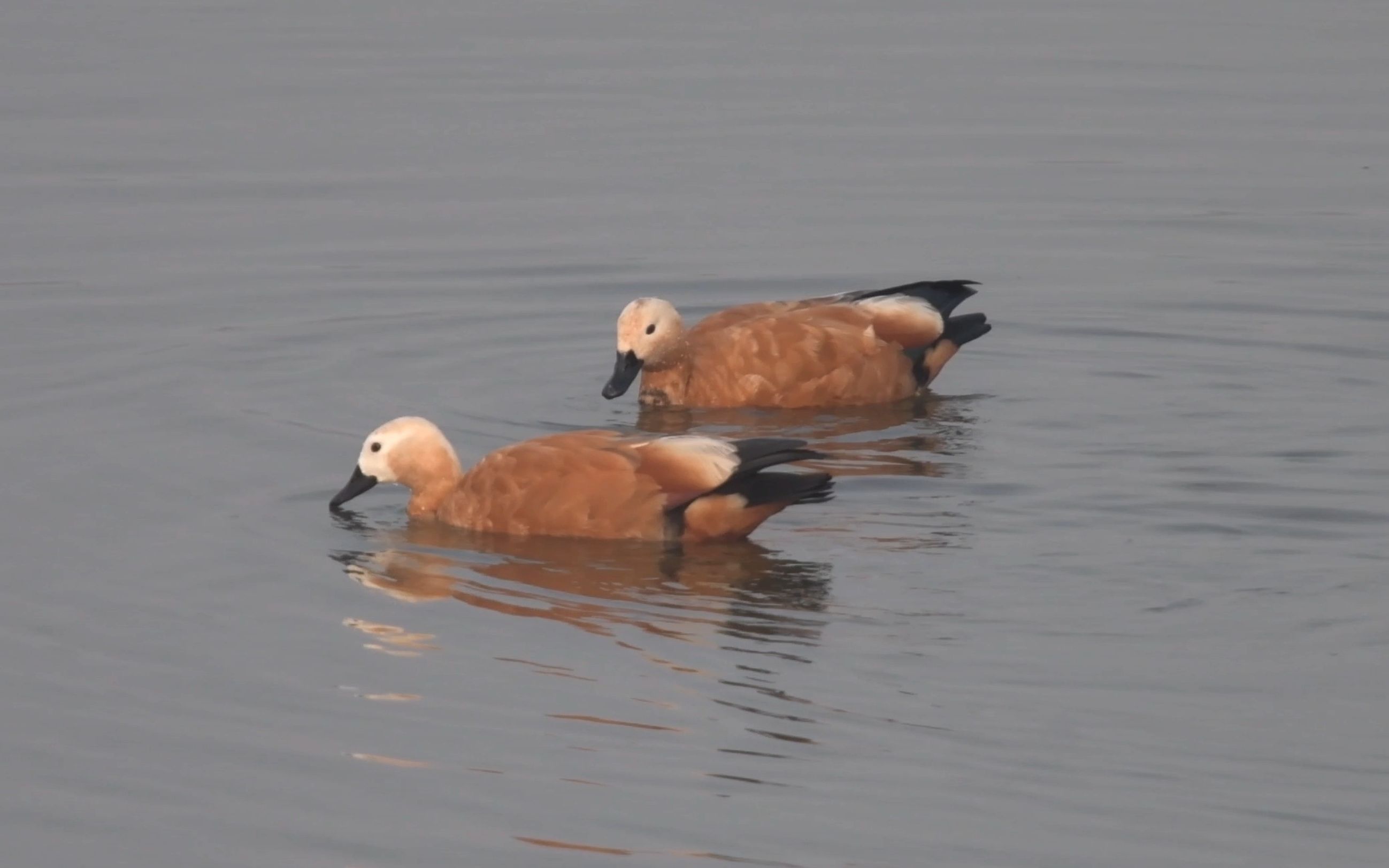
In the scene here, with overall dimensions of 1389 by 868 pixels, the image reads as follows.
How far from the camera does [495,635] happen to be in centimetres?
947

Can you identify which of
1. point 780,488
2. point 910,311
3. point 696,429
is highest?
point 910,311

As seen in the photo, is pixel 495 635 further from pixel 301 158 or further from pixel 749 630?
pixel 301 158

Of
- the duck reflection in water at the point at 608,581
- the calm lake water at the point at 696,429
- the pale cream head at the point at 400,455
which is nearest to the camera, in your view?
the calm lake water at the point at 696,429

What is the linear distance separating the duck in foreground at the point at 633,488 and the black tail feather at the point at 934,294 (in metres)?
3.23

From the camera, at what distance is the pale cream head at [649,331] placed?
1378cm

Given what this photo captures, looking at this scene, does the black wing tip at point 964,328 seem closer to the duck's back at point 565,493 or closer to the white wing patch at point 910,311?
the white wing patch at point 910,311

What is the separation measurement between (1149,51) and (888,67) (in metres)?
2.60

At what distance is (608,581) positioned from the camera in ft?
33.5

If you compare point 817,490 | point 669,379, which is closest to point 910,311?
point 669,379

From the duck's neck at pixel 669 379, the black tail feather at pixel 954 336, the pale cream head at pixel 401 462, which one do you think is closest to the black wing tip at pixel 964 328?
the black tail feather at pixel 954 336

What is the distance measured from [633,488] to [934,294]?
3.92 meters

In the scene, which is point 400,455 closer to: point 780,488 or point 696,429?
point 780,488

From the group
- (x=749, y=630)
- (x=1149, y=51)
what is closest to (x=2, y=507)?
(x=749, y=630)

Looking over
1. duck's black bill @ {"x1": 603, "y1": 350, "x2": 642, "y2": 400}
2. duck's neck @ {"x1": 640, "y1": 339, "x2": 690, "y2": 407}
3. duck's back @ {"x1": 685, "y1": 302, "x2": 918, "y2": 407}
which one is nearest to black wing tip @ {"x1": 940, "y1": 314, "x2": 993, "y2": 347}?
duck's back @ {"x1": 685, "y1": 302, "x2": 918, "y2": 407}
